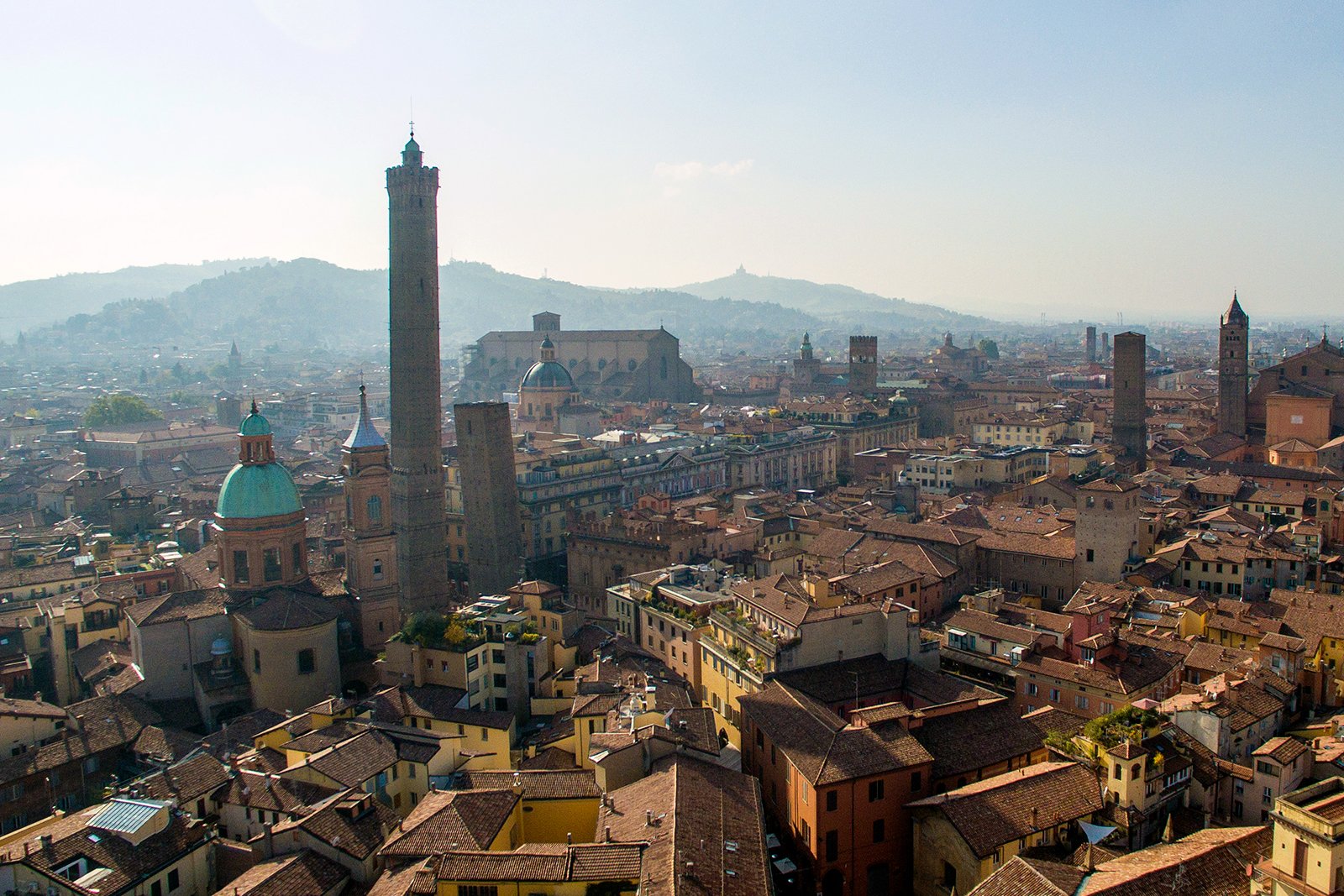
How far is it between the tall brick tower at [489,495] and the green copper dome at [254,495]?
36.8ft

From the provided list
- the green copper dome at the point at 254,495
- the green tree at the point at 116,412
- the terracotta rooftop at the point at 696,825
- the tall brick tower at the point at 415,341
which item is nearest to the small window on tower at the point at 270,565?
the green copper dome at the point at 254,495

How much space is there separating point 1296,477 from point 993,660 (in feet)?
95.0

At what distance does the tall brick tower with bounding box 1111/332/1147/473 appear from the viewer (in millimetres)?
64000

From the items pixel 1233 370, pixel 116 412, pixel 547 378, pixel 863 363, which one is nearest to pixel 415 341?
pixel 547 378

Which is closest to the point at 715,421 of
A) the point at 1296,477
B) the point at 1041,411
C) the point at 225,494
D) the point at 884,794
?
the point at 1041,411

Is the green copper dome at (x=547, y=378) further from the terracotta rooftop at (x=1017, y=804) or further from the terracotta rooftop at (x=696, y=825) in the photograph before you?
the terracotta rooftop at (x=1017, y=804)

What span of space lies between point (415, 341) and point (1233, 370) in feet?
170

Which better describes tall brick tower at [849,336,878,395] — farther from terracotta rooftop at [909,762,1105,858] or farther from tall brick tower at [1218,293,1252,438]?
terracotta rooftop at [909,762,1105,858]

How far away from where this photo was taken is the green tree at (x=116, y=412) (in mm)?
102250

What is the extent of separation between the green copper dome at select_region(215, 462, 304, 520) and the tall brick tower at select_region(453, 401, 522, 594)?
11209 mm

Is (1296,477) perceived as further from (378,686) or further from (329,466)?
(329,466)

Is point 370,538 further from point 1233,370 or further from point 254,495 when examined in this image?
point 1233,370

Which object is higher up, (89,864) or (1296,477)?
(1296,477)

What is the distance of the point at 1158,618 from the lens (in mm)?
34531
